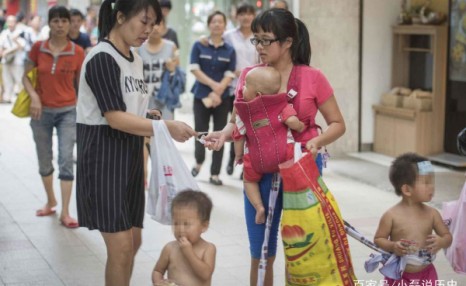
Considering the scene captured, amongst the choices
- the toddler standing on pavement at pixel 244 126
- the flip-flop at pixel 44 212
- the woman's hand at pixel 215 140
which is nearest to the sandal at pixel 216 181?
the flip-flop at pixel 44 212

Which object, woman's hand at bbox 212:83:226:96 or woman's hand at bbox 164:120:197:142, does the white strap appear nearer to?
woman's hand at bbox 164:120:197:142

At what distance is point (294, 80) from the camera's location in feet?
16.2

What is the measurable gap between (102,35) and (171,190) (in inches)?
37.0

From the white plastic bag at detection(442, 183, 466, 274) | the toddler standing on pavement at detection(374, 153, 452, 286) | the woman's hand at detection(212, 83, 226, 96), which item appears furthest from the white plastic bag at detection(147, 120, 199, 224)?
the woman's hand at detection(212, 83, 226, 96)

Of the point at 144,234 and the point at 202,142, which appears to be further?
the point at 144,234

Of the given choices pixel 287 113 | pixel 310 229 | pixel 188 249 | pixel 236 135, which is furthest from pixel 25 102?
pixel 310 229

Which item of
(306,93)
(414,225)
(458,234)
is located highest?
(306,93)

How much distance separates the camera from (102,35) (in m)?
5.14

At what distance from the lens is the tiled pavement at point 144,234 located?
6754 mm

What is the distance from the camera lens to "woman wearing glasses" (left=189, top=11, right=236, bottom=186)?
10.3 m

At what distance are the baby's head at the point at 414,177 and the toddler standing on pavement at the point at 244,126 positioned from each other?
2.38 feet

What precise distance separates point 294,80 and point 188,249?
1086 mm

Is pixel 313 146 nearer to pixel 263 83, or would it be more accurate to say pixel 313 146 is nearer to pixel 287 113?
pixel 287 113

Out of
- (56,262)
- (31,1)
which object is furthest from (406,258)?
(31,1)
